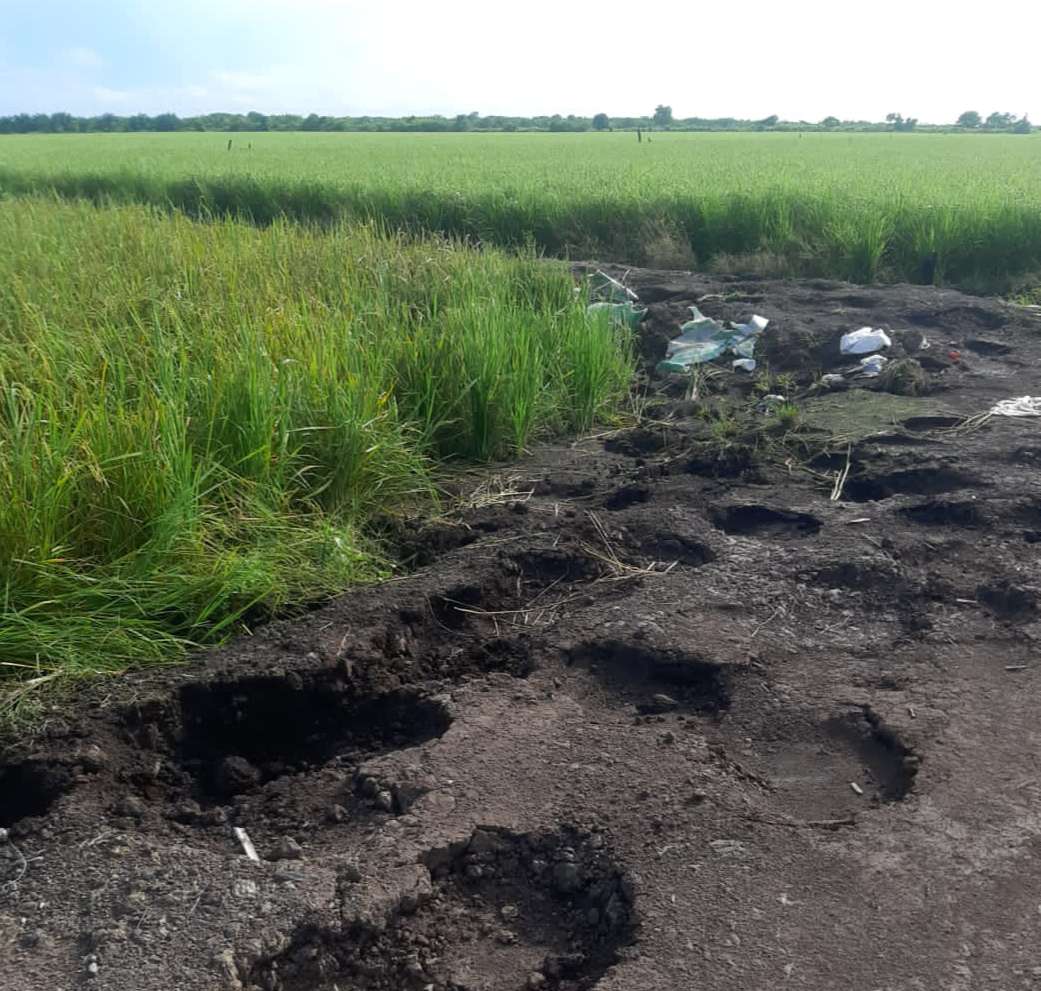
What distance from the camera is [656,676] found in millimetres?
2887

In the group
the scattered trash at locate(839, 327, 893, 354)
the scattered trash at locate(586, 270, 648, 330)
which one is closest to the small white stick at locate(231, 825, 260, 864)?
the scattered trash at locate(586, 270, 648, 330)

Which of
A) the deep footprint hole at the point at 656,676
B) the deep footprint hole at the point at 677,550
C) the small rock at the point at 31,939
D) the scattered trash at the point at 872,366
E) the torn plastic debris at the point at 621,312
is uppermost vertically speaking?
the torn plastic debris at the point at 621,312

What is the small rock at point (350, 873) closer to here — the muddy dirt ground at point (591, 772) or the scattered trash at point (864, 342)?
the muddy dirt ground at point (591, 772)

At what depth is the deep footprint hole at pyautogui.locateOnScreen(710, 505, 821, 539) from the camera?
12.4ft

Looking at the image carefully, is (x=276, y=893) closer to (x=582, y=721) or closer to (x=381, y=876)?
(x=381, y=876)

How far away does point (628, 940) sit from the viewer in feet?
6.41

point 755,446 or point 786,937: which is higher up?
point 755,446

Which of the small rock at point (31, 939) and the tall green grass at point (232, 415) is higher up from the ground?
the tall green grass at point (232, 415)

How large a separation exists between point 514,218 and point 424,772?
8.37 meters

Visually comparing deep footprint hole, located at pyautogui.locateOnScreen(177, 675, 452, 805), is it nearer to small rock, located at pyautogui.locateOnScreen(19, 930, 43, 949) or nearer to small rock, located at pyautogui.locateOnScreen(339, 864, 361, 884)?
small rock, located at pyautogui.locateOnScreen(339, 864, 361, 884)

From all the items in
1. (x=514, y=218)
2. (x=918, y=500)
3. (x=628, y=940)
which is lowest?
(x=628, y=940)

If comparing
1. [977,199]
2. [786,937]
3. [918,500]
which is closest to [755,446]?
[918,500]

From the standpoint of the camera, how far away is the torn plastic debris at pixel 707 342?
20.1 feet

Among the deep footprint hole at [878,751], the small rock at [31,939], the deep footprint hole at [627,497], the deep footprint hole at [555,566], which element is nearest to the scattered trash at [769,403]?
the deep footprint hole at [627,497]
